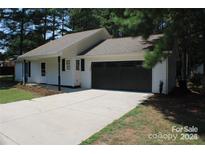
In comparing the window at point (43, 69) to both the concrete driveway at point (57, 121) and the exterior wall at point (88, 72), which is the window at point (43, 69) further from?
the concrete driveway at point (57, 121)

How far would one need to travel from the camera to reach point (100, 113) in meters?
8.80

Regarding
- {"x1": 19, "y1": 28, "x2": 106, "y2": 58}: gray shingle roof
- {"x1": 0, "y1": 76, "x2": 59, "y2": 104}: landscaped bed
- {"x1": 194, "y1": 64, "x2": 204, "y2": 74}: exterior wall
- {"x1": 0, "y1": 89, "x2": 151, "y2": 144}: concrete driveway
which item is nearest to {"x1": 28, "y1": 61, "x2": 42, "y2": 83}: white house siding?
{"x1": 19, "y1": 28, "x2": 106, "y2": 58}: gray shingle roof

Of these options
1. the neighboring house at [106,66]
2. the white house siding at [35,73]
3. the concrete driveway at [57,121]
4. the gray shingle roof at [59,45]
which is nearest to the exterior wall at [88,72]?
the neighboring house at [106,66]

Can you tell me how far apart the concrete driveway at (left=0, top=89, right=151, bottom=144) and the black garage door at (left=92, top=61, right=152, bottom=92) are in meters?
3.93

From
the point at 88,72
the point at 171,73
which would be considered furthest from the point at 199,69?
the point at 88,72

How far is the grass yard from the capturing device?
5.82 m

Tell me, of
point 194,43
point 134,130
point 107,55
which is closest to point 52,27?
point 107,55

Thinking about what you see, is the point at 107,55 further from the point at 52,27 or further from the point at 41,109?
the point at 52,27

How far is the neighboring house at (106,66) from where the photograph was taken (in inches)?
574

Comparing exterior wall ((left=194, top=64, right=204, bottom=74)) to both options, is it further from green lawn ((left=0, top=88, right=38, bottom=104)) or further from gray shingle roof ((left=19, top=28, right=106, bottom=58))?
green lawn ((left=0, top=88, right=38, bottom=104))

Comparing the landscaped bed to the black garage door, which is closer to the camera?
the landscaped bed

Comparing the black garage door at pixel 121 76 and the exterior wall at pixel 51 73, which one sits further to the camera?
the exterior wall at pixel 51 73

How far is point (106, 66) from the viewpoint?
16.7 metres
